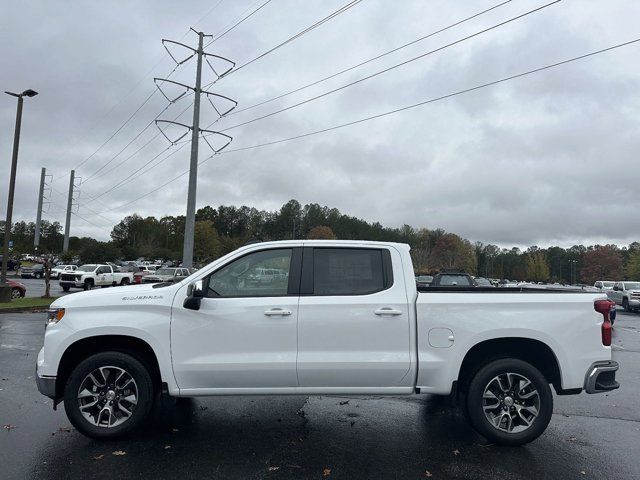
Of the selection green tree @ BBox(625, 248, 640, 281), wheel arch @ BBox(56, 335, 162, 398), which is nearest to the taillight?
wheel arch @ BBox(56, 335, 162, 398)

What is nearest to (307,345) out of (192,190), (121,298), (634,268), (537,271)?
(121,298)

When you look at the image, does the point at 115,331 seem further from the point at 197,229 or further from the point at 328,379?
the point at 197,229

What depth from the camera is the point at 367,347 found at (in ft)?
15.9

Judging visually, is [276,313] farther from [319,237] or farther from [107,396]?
[319,237]

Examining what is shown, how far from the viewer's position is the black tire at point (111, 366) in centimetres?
475

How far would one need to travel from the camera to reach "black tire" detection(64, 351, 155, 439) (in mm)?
4754

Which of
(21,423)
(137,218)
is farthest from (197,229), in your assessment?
(21,423)

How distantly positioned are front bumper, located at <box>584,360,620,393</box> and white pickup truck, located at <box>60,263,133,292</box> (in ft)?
102

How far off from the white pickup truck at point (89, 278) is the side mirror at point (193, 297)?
29359mm

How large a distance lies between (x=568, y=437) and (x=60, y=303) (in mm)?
5375

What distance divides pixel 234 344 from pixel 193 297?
1.95 ft

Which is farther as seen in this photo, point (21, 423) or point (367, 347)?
point (21, 423)

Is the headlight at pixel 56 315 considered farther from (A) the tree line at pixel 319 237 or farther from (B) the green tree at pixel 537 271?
(B) the green tree at pixel 537 271

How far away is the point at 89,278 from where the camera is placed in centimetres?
3145
